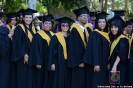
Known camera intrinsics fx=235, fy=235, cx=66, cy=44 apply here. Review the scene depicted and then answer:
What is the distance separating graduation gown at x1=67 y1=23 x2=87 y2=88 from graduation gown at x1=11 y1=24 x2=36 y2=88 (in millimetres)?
1027

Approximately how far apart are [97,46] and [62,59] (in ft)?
2.79

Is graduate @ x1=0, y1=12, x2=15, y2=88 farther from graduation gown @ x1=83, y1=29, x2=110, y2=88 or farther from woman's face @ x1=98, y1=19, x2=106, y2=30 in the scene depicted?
woman's face @ x1=98, y1=19, x2=106, y2=30

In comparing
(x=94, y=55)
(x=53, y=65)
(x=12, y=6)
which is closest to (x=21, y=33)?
(x=53, y=65)

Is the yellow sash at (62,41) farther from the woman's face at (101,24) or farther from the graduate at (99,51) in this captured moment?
the woman's face at (101,24)

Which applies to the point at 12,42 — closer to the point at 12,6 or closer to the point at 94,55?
the point at 94,55

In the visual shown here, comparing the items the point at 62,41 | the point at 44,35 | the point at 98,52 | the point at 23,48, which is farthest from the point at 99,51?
the point at 23,48

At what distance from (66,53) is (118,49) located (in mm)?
1170

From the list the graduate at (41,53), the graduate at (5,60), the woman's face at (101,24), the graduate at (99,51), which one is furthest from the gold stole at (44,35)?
the woman's face at (101,24)

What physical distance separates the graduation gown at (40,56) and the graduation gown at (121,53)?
1.51 metres

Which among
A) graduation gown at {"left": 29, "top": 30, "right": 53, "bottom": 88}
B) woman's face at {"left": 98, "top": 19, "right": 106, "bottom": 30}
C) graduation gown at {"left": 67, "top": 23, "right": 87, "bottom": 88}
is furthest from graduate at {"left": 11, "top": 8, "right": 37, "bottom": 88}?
woman's face at {"left": 98, "top": 19, "right": 106, "bottom": 30}

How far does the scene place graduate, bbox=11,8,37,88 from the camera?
5.48 meters

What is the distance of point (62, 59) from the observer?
210 inches

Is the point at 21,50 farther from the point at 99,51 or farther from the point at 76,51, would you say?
the point at 99,51

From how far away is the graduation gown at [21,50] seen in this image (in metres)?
5.48
